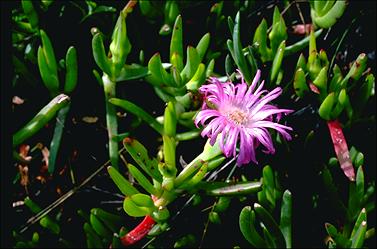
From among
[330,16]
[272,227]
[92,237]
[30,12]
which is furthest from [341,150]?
[30,12]

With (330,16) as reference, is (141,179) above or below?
below

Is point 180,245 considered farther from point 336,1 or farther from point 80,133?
point 336,1

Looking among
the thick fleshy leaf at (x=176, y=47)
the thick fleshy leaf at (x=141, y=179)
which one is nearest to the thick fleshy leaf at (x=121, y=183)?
the thick fleshy leaf at (x=141, y=179)

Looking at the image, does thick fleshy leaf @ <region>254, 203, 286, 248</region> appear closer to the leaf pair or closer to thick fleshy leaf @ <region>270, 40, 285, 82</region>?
the leaf pair

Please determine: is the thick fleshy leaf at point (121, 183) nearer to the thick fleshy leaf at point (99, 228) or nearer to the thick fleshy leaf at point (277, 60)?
the thick fleshy leaf at point (99, 228)

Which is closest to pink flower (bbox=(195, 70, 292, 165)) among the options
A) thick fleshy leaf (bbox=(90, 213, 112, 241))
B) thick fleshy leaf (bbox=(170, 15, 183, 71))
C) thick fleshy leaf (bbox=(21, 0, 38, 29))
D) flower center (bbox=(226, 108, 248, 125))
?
flower center (bbox=(226, 108, 248, 125))

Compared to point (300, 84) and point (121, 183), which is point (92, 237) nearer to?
point (121, 183)

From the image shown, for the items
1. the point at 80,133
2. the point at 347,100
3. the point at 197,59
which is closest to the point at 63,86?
the point at 80,133

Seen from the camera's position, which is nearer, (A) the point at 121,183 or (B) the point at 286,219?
(A) the point at 121,183
